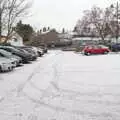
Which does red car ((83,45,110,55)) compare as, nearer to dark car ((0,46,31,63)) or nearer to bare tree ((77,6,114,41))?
dark car ((0,46,31,63))

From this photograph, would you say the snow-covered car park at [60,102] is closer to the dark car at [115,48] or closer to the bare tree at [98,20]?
the dark car at [115,48]

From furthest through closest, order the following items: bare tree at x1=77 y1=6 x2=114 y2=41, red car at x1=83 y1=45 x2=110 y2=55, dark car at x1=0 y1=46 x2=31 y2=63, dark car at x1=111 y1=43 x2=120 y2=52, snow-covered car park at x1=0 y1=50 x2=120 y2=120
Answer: bare tree at x1=77 y1=6 x2=114 y2=41
dark car at x1=111 y1=43 x2=120 y2=52
red car at x1=83 y1=45 x2=110 y2=55
dark car at x1=0 y1=46 x2=31 y2=63
snow-covered car park at x1=0 y1=50 x2=120 y2=120

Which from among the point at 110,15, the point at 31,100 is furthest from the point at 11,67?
the point at 110,15

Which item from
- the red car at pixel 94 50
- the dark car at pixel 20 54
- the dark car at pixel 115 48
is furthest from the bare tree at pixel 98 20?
the dark car at pixel 20 54

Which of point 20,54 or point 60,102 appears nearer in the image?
point 60,102

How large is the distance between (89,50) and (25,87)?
1352 inches

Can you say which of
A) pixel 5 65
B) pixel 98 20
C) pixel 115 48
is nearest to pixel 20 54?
pixel 5 65

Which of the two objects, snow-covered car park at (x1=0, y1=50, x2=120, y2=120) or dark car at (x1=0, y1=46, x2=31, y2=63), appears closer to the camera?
snow-covered car park at (x1=0, y1=50, x2=120, y2=120)

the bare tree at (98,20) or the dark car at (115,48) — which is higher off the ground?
the bare tree at (98,20)

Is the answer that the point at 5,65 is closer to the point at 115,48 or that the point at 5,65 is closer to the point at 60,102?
the point at 60,102

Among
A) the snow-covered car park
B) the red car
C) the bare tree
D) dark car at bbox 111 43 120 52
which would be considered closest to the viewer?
the snow-covered car park

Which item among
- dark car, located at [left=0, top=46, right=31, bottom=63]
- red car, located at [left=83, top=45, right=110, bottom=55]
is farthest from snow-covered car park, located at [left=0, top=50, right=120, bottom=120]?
red car, located at [left=83, top=45, right=110, bottom=55]

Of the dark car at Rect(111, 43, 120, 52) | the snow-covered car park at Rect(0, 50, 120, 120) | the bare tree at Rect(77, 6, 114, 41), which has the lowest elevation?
the dark car at Rect(111, 43, 120, 52)

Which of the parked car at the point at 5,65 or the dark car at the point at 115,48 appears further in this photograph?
the dark car at the point at 115,48
